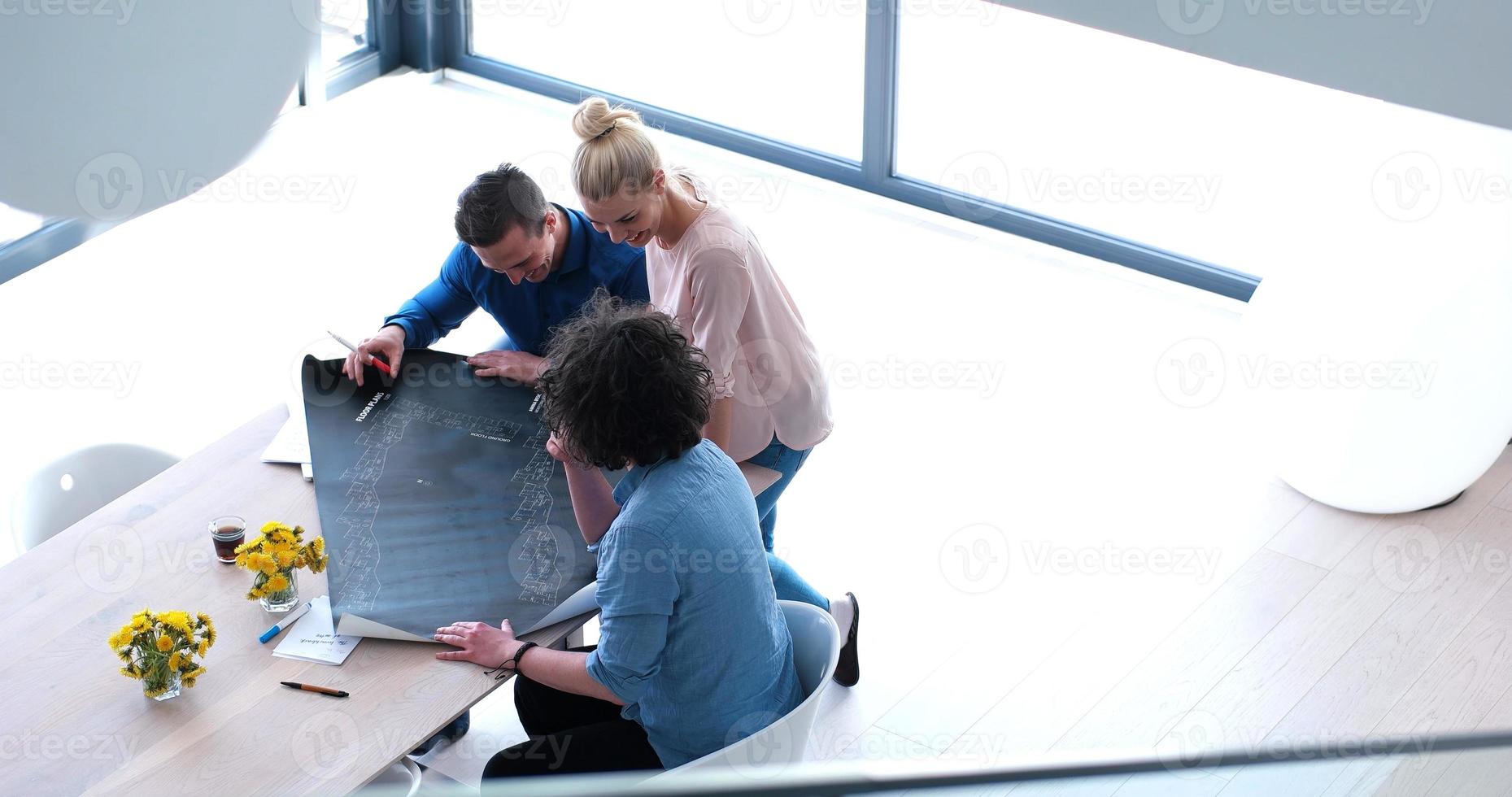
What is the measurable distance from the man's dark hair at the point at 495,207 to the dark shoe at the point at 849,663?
50.0 inches

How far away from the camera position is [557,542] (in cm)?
274

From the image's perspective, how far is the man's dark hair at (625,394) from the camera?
2318mm

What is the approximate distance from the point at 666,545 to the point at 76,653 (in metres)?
1.09

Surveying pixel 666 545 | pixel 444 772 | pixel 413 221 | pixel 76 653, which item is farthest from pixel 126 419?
pixel 666 545

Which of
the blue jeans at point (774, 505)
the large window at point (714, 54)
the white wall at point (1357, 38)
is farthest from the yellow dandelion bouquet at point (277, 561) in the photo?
the large window at point (714, 54)

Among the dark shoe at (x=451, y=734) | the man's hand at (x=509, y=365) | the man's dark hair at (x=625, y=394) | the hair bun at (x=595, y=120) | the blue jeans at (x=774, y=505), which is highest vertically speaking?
the hair bun at (x=595, y=120)

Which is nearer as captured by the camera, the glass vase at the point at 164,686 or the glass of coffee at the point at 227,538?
the glass vase at the point at 164,686

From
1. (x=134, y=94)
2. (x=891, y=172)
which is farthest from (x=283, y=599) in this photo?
(x=891, y=172)

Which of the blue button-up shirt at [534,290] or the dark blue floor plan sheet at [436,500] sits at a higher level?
the blue button-up shirt at [534,290]

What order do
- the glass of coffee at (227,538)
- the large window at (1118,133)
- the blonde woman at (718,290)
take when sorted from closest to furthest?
the glass of coffee at (227,538) < the blonde woman at (718,290) < the large window at (1118,133)

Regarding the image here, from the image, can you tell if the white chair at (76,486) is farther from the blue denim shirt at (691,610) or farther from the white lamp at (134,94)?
the white lamp at (134,94)

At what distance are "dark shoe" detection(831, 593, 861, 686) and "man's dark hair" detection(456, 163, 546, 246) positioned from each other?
127 centimetres

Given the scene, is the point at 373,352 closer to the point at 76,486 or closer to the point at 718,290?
the point at 76,486

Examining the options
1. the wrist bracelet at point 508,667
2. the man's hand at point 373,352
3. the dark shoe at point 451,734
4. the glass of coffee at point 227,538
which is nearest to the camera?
the wrist bracelet at point 508,667
